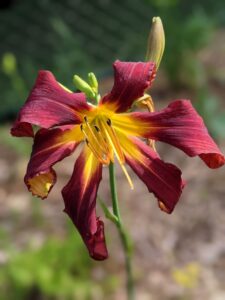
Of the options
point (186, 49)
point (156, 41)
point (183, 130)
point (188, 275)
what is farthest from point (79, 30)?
point (183, 130)

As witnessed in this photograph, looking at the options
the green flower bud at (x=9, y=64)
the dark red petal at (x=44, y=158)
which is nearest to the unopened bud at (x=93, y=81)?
the dark red petal at (x=44, y=158)

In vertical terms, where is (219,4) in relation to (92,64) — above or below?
above

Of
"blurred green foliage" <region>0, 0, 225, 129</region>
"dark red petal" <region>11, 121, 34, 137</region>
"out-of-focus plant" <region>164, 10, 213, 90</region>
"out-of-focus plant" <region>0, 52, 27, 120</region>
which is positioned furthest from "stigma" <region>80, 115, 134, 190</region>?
"blurred green foliage" <region>0, 0, 225, 129</region>

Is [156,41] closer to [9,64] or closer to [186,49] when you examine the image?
[9,64]

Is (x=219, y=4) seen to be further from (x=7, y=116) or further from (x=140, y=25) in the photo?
(x=7, y=116)

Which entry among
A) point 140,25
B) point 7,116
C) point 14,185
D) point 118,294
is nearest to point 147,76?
point 118,294

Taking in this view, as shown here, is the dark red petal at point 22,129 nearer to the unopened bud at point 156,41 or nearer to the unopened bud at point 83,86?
the unopened bud at point 83,86
